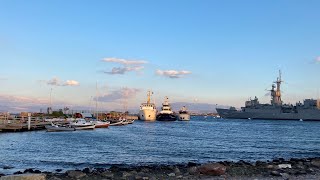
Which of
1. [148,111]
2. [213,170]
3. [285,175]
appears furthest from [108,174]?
[148,111]

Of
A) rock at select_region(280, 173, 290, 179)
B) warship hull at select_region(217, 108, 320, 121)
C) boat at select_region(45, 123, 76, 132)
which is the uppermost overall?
warship hull at select_region(217, 108, 320, 121)

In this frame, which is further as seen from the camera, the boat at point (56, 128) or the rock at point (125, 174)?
the boat at point (56, 128)

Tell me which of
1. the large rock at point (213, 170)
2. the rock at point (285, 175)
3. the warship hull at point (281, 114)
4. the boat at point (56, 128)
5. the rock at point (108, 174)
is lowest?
the rock at point (108, 174)

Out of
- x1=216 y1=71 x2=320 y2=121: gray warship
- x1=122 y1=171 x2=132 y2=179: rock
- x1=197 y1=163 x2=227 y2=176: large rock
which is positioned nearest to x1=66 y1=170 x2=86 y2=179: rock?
x1=122 y1=171 x2=132 y2=179: rock

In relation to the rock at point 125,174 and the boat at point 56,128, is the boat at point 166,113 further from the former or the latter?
the rock at point 125,174

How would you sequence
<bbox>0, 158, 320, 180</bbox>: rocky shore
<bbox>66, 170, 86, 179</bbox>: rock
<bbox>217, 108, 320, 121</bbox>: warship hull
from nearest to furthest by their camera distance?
<bbox>0, 158, 320, 180</bbox>: rocky shore
<bbox>66, 170, 86, 179</bbox>: rock
<bbox>217, 108, 320, 121</bbox>: warship hull

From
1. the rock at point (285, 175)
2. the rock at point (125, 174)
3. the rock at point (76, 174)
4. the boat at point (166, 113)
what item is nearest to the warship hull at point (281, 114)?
the boat at point (166, 113)

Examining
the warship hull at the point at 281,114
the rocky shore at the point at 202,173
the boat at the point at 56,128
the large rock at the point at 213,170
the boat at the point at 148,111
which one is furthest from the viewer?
the warship hull at the point at 281,114

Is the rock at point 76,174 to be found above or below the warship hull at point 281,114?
below

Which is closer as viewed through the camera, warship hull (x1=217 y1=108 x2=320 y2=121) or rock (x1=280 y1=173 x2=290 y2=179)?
rock (x1=280 y1=173 x2=290 y2=179)

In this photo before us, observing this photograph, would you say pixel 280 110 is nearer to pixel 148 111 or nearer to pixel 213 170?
pixel 148 111

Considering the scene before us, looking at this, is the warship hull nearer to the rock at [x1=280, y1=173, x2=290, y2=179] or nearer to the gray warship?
the gray warship

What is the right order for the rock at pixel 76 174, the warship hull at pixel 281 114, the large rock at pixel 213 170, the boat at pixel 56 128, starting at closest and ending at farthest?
1. the rock at pixel 76 174
2. the large rock at pixel 213 170
3. the boat at pixel 56 128
4. the warship hull at pixel 281 114

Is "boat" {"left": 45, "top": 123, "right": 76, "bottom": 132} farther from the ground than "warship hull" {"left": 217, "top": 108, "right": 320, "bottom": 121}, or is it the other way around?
"warship hull" {"left": 217, "top": 108, "right": 320, "bottom": 121}
